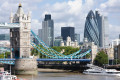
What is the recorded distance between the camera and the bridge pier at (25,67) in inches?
4144

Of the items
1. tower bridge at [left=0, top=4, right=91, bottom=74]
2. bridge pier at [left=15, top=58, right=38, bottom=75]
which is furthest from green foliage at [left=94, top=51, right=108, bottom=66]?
bridge pier at [left=15, top=58, right=38, bottom=75]

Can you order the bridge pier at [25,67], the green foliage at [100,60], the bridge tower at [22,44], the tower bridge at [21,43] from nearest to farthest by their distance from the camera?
the bridge pier at [25,67]
the tower bridge at [21,43]
the bridge tower at [22,44]
the green foliage at [100,60]

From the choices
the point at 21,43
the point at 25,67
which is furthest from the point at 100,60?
the point at 25,67

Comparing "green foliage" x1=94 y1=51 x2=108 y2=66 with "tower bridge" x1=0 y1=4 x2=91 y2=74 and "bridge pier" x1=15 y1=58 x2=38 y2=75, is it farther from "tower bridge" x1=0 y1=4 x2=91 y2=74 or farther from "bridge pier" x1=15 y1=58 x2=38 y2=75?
"bridge pier" x1=15 y1=58 x2=38 y2=75

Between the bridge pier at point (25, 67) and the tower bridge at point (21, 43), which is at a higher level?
the tower bridge at point (21, 43)

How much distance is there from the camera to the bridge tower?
106 m

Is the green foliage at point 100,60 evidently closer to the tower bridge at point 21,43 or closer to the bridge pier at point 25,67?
the tower bridge at point 21,43

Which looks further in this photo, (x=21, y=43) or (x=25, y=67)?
(x=21, y=43)

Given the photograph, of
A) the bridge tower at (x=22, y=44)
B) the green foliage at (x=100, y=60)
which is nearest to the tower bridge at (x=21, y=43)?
the bridge tower at (x=22, y=44)

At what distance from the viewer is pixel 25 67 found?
106 m

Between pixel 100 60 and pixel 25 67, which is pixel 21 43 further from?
pixel 100 60

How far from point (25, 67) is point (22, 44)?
7.29 m

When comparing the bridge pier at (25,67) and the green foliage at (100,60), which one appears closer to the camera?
the bridge pier at (25,67)

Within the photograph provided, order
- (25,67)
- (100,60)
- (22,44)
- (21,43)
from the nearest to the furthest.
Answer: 1. (25,67)
2. (21,43)
3. (22,44)
4. (100,60)
